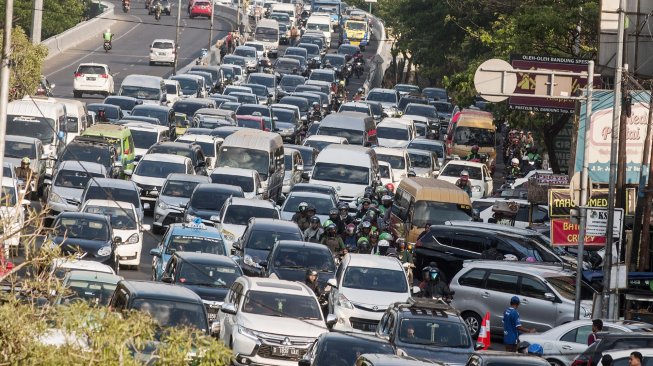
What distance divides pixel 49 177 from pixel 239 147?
4969mm

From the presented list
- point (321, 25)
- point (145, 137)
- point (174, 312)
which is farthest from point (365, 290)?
point (321, 25)

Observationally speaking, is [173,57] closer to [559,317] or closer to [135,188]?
[135,188]

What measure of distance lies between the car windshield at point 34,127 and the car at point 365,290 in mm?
17380

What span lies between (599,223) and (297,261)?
17.2ft

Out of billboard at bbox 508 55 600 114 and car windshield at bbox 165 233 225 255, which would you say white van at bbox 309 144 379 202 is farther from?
car windshield at bbox 165 233 225 255

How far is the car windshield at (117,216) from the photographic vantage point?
110ft

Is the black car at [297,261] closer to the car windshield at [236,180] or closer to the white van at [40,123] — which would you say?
the car windshield at [236,180]

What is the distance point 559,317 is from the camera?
28.9 m

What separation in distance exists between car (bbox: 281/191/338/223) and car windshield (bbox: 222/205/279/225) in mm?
2775

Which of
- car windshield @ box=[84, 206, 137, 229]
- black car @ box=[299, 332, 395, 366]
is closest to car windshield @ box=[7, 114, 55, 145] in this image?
car windshield @ box=[84, 206, 137, 229]

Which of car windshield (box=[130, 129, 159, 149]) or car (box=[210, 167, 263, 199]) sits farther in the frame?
car windshield (box=[130, 129, 159, 149])

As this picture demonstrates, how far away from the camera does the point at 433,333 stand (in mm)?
23047

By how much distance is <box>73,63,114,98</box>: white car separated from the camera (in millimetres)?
66750

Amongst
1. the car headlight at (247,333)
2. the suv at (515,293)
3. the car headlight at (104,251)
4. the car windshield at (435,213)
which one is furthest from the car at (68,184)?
the car headlight at (247,333)
